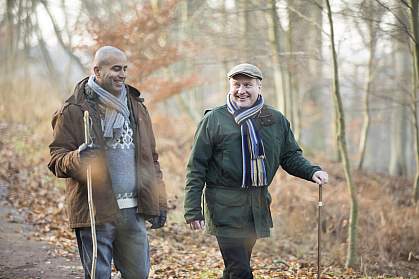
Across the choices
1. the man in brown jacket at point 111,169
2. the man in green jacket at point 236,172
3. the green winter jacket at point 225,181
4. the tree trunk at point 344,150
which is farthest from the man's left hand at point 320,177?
the tree trunk at point 344,150

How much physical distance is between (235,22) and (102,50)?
446 inches

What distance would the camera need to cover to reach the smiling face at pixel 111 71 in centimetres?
399

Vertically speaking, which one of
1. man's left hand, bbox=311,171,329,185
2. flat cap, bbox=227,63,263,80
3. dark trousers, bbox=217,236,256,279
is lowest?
dark trousers, bbox=217,236,256,279

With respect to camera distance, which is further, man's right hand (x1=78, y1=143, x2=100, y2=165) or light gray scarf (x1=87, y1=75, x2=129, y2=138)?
light gray scarf (x1=87, y1=75, x2=129, y2=138)

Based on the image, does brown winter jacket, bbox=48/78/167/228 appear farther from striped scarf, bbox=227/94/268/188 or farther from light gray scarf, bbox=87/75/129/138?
striped scarf, bbox=227/94/268/188

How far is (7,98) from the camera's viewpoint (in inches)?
596

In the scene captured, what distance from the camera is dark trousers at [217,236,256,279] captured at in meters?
4.12

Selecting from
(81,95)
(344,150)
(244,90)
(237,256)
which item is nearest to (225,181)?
(237,256)

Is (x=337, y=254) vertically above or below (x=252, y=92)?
below

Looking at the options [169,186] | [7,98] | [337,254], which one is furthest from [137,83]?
[337,254]

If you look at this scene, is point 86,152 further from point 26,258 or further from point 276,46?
point 276,46

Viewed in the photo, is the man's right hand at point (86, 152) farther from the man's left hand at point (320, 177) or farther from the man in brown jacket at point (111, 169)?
the man's left hand at point (320, 177)

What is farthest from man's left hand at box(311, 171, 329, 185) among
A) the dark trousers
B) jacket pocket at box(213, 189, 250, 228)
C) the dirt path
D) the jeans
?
the dirt path

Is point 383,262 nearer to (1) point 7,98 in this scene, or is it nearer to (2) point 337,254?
(2) point 337,254
